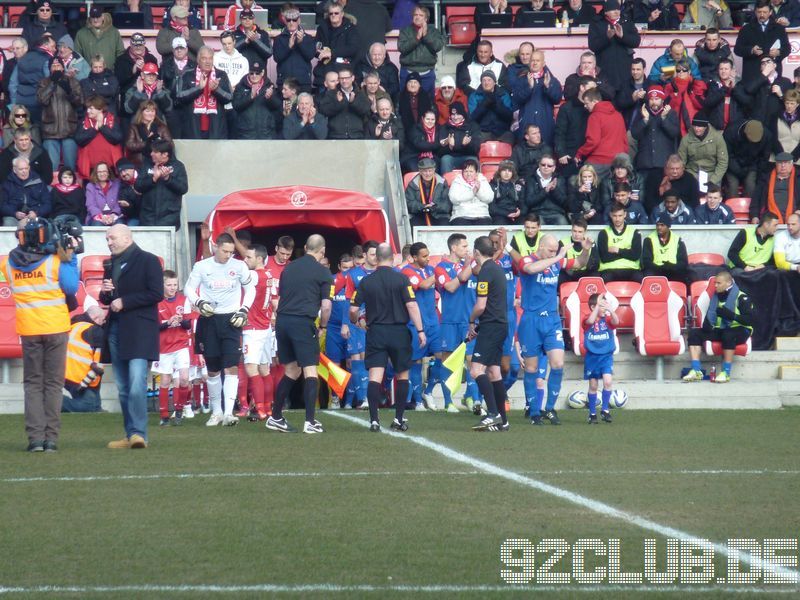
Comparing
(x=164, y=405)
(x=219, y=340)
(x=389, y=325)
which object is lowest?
(x=164, y=405)

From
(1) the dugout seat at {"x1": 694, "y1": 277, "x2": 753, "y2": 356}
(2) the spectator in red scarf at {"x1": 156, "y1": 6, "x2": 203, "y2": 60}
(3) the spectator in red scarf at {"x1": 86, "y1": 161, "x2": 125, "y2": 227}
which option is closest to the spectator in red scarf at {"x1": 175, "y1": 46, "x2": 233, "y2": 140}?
(2) the spectator in red scarf at {"x1": 156, "y1": 6, "x2": 203, "y2": 60}

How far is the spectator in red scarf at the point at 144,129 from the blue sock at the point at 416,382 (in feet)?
17.9

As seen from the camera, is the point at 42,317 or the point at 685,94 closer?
the point at 42,317

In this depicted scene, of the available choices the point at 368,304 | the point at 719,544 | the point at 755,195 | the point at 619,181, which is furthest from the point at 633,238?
the point at 719,544

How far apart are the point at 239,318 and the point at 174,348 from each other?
181cm

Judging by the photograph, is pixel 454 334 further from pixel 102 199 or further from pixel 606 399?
pixel 102 199

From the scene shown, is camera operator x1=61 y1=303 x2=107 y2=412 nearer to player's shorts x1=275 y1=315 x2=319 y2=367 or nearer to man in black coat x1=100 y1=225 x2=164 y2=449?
player's shorts x1=275 y1=315 x2=319 y2=367

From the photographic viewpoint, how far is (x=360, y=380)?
1712 centimetres

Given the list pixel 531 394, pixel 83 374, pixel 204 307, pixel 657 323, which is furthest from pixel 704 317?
pixel 83 374

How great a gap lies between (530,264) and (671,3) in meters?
11.9

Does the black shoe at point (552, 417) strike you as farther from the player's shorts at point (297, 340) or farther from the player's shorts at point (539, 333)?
the player's shorts at point (297, 340)

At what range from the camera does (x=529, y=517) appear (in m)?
8.04

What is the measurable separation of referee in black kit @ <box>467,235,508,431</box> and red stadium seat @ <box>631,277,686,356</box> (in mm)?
4839

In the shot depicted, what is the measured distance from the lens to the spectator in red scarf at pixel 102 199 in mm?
19031
